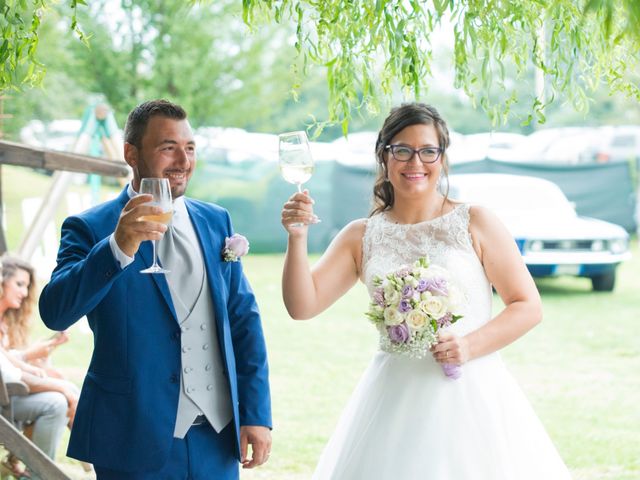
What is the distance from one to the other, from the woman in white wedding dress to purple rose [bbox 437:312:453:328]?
0.12 feet

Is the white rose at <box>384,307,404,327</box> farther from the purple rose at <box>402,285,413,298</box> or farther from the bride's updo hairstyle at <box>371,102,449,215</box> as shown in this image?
the bride's updo hairstyle at <box>371,102,449,215</box>

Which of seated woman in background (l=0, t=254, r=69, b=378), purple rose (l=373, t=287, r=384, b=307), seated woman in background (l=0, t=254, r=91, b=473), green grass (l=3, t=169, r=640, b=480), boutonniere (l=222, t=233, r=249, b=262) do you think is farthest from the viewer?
green grass (l=3, t=169, r=640, b=480)

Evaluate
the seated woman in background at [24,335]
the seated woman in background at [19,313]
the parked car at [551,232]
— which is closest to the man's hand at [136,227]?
the seated woman in background at [24,335]

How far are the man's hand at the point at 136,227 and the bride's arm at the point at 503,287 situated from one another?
1.18 m

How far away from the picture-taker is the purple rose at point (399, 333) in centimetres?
303

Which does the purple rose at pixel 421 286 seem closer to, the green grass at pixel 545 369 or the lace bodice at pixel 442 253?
the lace bodice at pixel 442 253

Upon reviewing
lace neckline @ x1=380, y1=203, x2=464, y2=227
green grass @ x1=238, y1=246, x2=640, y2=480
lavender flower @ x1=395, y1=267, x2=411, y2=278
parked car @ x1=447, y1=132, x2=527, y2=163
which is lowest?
green grass @ x1=238, y1=246, x2=640, y2=480

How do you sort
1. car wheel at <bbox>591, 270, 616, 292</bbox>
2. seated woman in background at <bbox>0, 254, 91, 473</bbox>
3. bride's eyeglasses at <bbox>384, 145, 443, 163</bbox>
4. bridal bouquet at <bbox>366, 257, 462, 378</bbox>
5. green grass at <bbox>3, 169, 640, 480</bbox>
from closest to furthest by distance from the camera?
bridal bouquet at <bbox>366, 257, 462, 378</bbox> → bride's eyeglasses at <bbox>384, 145, 443, 163</bbox> → seated woman in background at <bbox>0, 254, 91, 473</bbox> → green grass at <bbox>3, 169, 640, 480</bbox> → car wheel at <bbox>591, 270, 616, 292</bbox>

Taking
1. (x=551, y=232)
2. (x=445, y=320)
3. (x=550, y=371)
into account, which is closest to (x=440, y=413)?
(x=445, y=320)

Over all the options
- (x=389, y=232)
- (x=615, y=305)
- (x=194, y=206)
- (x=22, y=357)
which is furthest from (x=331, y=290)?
(x=615, y=305)

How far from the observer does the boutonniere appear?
2891 millimetres

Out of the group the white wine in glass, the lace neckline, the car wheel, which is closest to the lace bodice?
the lace neckline

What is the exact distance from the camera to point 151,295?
2.78 m

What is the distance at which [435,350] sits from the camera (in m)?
3.08
